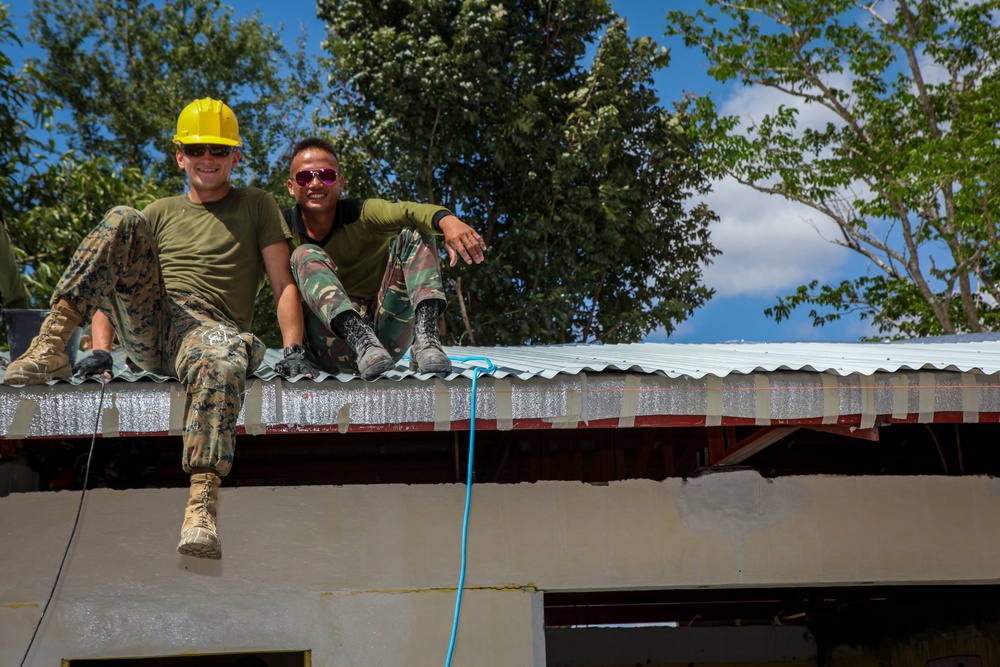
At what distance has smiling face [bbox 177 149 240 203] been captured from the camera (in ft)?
15.5

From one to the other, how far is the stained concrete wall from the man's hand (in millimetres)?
1223

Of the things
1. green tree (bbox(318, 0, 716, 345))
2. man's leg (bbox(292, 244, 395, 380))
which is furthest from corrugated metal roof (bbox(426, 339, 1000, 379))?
green tree (bbox(318, 0, 716, 345))

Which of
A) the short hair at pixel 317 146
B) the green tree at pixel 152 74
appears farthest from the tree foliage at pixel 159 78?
the short hair at pixel 317 146

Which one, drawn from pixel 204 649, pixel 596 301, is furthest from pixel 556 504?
pixel 596 301

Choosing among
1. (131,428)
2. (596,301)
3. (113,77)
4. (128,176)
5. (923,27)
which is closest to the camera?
(131,428)

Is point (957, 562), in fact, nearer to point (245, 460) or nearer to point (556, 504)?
point (556, 504)

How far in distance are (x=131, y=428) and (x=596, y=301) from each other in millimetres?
12945

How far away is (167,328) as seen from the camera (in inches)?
176

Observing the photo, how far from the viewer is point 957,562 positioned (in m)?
5.03

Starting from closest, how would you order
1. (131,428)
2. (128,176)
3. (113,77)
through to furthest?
1. (131,428)
2. (128,176)
3. (113,77)

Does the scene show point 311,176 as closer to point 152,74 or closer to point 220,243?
point 220,243

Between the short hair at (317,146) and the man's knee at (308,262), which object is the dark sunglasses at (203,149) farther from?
the man's knee at (308,262)

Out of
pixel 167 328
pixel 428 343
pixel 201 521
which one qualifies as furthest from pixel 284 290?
pixel 201 521

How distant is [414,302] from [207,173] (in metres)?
1.10
